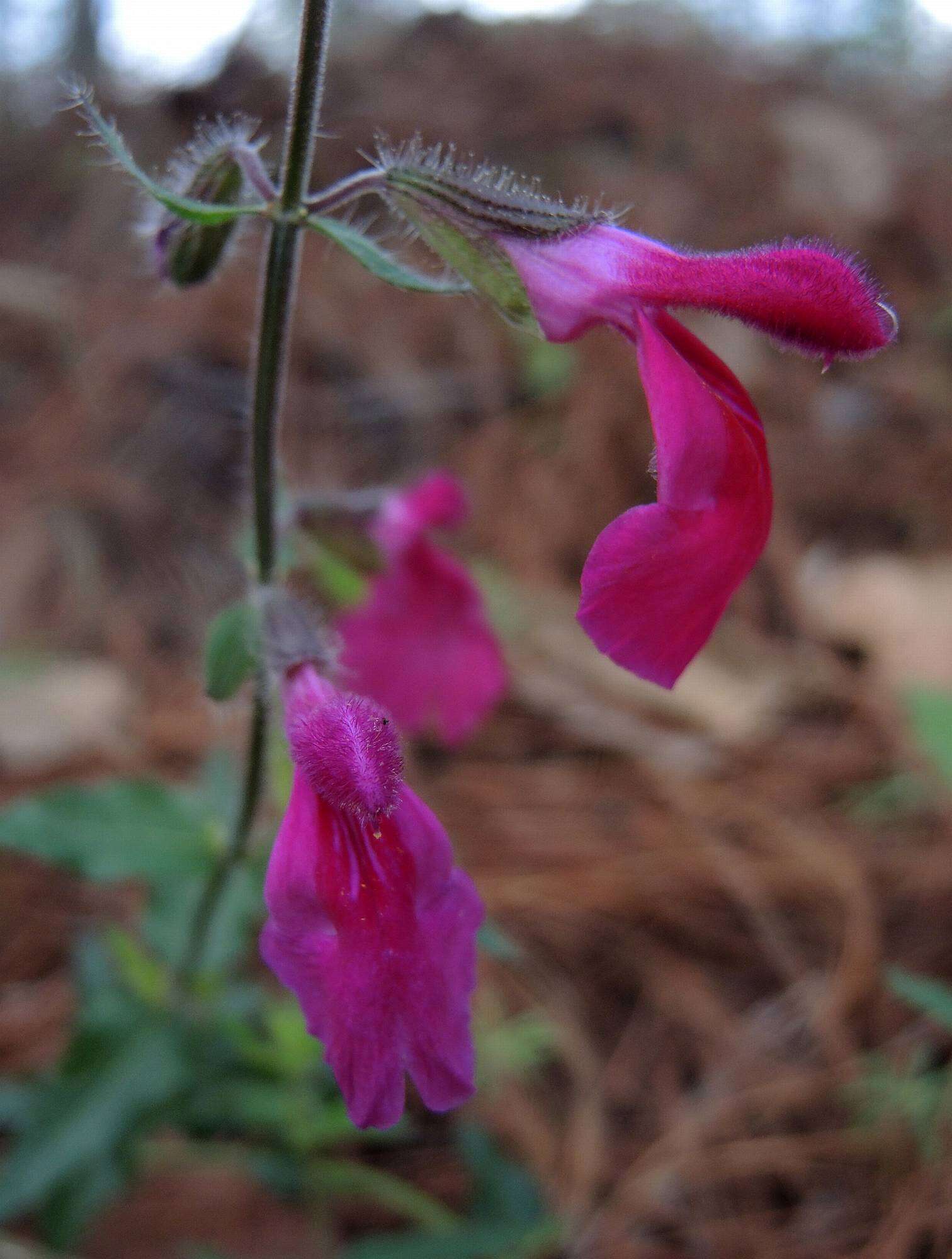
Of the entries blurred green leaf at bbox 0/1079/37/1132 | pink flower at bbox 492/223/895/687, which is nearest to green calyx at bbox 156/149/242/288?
pink flower at bbox 492/223/895/687

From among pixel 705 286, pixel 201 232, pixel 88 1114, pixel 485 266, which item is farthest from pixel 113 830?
pixel 705 286

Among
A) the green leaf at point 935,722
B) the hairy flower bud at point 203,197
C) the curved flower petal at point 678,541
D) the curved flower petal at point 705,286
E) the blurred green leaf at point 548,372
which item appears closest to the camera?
the curved flower petal at point 678,541

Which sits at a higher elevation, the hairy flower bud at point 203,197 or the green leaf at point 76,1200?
the hairy flower bud at point 203,197

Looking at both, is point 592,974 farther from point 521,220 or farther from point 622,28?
point 622,28

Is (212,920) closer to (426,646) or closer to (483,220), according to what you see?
(426,646)

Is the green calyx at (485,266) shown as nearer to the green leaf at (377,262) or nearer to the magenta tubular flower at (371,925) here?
the green leaf at (377,262)

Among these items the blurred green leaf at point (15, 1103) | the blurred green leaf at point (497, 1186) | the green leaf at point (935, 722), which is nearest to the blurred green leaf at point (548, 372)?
the green leaf at point (935, 722)
